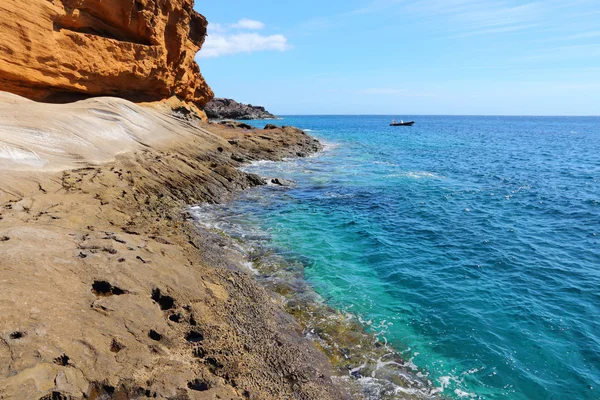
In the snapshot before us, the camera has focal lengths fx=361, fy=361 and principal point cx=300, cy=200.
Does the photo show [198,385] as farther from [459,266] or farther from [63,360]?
[459,266]

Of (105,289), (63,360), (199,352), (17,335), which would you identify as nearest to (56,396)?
(63,360)

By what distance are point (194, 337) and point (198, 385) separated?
122 cm

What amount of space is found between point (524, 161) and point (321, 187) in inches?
1082

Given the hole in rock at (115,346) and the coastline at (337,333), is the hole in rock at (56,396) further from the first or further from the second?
the coastline at (337,333)

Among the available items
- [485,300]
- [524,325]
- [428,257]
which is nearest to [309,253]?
[428,257]

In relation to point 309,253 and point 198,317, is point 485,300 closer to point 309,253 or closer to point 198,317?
point 309,253

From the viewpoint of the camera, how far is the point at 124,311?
6.37 metres

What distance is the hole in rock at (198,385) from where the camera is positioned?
542 cm

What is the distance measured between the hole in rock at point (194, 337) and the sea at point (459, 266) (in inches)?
172

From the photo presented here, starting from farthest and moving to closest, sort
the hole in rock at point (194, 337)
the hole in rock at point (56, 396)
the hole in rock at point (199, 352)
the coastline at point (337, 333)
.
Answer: the coastline at point (337, 333) → the hole in rock at point (194, 337) → the hole in rock at point (199, 352) → the hole in rock at point (56, 396)

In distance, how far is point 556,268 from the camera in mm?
12570

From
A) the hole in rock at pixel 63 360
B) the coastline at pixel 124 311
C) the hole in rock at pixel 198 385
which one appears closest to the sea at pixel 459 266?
the coastline at pixel 124 311

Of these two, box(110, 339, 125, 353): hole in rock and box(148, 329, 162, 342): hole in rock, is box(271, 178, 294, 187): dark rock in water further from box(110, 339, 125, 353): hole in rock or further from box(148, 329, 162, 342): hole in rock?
box(110, 339, 125, 353): hole in rock

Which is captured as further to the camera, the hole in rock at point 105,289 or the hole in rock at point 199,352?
the hole in rock at point 105,289
